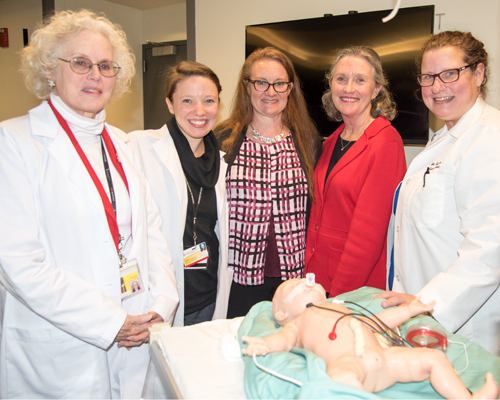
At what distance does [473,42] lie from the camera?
1.76m

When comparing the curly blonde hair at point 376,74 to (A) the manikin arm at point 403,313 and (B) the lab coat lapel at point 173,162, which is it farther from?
(A) the manikin arm at point 403,313

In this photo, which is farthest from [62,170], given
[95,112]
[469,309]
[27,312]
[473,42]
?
[473,42]

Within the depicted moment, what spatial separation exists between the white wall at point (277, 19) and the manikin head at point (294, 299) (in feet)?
9.03

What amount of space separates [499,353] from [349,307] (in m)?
0.48

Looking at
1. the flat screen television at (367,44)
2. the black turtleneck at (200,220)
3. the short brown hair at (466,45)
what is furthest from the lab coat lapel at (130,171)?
the flat screen television at (367,44)

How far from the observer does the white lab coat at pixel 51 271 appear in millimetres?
1447

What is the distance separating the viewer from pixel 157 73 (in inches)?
254

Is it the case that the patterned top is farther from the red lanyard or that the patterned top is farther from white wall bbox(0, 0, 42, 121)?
white wall bbox(0, 0, 42, 121)

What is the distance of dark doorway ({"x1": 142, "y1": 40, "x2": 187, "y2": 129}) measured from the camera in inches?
243

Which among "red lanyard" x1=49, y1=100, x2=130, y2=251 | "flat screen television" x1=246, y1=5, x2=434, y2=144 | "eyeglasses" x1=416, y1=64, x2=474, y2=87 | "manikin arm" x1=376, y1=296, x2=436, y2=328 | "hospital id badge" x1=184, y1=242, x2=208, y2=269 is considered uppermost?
"flat screen television" x1=246, y1=5, x2=434, y2=144

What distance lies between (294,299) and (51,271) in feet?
2.94

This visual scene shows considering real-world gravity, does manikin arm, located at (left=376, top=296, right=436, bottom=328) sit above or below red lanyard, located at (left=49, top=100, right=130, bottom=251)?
below

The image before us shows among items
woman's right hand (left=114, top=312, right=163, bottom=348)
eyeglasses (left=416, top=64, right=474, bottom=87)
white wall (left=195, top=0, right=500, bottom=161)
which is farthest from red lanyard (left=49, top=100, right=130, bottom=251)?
white wall (left=195, top=0, right=500, bottom=161)

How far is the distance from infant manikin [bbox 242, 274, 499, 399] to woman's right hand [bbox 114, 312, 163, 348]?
59 centimetres
